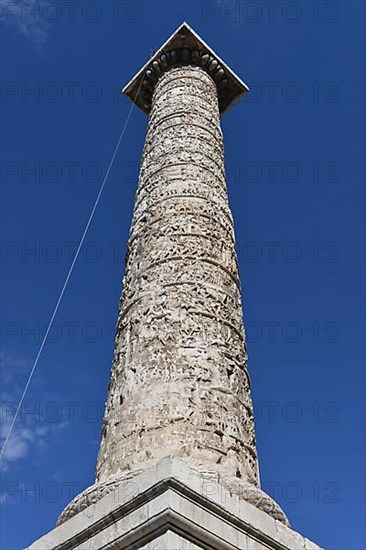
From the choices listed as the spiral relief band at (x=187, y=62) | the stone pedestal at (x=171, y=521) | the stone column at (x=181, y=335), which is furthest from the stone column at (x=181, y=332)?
the spiral relief band at (x=187, y=62)

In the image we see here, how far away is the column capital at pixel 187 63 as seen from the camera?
6.29m

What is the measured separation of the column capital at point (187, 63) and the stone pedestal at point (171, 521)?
16.0ft

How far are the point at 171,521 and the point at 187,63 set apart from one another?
507cm

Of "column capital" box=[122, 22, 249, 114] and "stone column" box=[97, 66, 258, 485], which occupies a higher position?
"column capital" box=[122, 22, 249, 114]

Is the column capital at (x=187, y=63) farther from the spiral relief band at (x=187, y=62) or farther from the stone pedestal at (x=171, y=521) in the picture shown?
the stone pedestal at (x=171, y=521)

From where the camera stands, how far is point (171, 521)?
1990mm

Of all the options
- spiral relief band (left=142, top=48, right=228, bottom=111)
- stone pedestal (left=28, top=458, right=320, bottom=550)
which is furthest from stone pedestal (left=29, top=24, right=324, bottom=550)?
spiral relief band (left=142, top=48, right=228, bottom=111)

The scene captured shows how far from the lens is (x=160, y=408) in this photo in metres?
2.75

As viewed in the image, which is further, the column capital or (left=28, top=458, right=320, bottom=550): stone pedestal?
the column capital

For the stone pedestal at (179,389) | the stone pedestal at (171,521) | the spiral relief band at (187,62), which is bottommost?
the stone pedestal at (171,521)

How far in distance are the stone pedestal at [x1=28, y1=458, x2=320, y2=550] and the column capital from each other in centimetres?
487

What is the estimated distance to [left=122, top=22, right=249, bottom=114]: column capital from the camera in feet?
20.6

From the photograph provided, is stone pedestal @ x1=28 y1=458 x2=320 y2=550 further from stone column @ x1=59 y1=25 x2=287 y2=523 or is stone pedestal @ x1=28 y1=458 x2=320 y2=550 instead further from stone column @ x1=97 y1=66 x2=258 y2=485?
stone column @ x1=97 y1=66 x2=258 y2=485

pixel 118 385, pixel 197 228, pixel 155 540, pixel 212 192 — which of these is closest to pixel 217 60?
pixel 212 192
